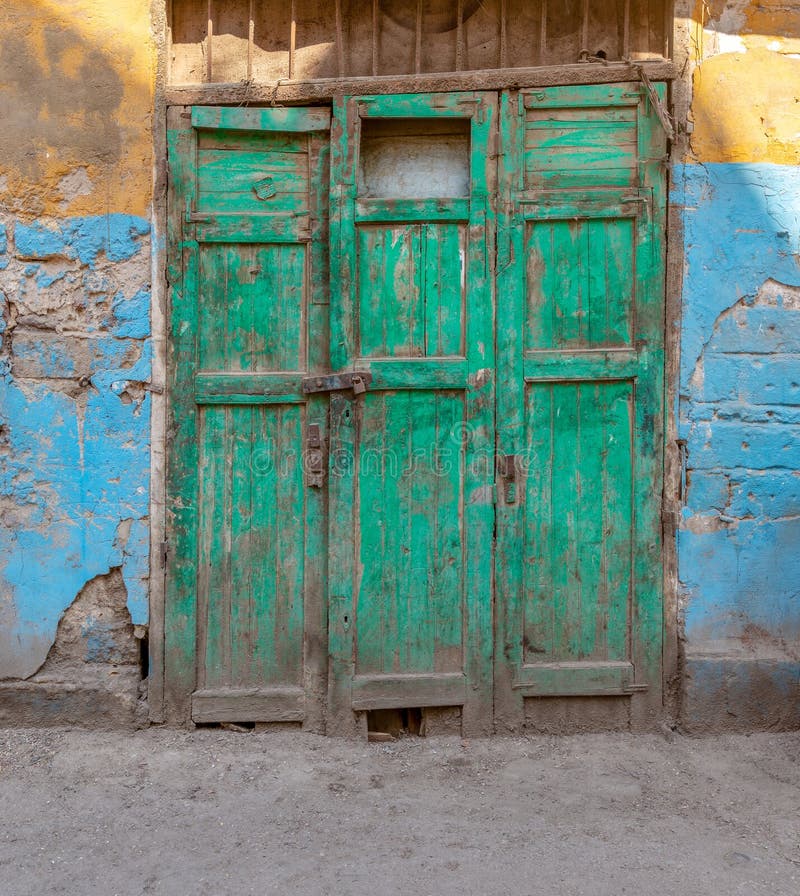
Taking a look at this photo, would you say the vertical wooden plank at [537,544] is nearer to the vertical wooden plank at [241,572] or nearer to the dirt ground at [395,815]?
the dirt ground at [395,815]

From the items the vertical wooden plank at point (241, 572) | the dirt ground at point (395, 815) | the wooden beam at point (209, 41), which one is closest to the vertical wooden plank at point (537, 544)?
the dirt ground at point (395, 815)

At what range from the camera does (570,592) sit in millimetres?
3379

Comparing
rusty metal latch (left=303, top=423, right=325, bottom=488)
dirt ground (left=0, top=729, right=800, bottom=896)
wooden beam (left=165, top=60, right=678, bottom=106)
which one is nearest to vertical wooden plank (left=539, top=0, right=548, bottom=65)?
wooden beam (left=165, top=60, right=678, bottom=106)

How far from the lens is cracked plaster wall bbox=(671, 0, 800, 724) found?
3.30 m

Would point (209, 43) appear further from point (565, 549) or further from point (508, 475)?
point (565, 549)

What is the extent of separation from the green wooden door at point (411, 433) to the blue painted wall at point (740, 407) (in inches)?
32.2

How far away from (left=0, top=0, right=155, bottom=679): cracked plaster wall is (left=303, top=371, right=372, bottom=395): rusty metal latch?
26.4 inches

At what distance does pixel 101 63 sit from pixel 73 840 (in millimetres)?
2883

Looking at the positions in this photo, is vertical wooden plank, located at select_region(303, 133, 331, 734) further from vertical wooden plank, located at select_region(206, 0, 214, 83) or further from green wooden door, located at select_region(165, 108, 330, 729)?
vertical wooden plank, located at select_region(206, 0, 214, 83)

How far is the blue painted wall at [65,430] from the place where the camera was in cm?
337

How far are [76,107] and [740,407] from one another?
9.58ft

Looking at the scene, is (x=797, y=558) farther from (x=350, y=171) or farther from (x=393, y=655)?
(x=350, y=171)

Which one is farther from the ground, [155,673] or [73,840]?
[155,673]

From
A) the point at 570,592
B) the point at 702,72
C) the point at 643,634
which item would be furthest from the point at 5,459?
the point at 702,72
